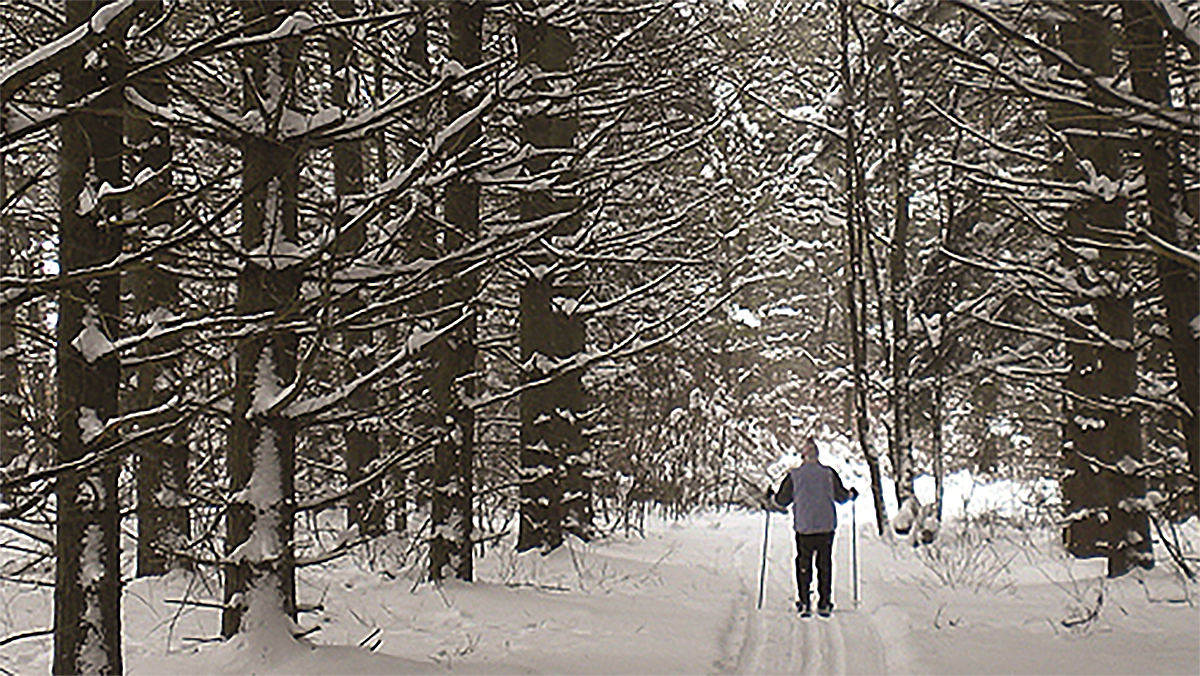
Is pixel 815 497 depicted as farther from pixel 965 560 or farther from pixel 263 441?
pixel 263 441

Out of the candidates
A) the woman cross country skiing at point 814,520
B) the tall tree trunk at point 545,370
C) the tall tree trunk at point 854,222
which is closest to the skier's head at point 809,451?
the woman cross country skiing at point 814,520

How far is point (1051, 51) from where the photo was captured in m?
5.79

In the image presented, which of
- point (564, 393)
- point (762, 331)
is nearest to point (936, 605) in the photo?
point (564, 393)

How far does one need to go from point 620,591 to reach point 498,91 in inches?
279

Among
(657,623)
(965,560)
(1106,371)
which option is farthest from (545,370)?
(965,560)

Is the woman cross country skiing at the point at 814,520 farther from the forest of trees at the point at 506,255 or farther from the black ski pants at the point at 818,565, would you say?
the forest of trees at the point at 506,255

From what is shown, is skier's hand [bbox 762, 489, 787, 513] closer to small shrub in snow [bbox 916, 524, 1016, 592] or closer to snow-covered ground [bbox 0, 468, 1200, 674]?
snow-covered ground [bbox 0, 468, 1200, 674]

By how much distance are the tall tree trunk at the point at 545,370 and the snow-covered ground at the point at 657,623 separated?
60cm

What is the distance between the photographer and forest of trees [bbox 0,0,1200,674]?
17.7 ft

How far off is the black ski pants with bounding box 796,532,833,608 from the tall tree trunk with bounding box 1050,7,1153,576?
285 centimetres

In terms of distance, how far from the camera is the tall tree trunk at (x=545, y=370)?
1305 centimetres

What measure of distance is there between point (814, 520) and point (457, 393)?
4473 millimetres

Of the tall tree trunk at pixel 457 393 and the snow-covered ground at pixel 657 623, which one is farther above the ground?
the tall tree trunk at pixel 457 393

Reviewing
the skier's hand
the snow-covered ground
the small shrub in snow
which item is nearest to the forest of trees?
the snow-covered ground
